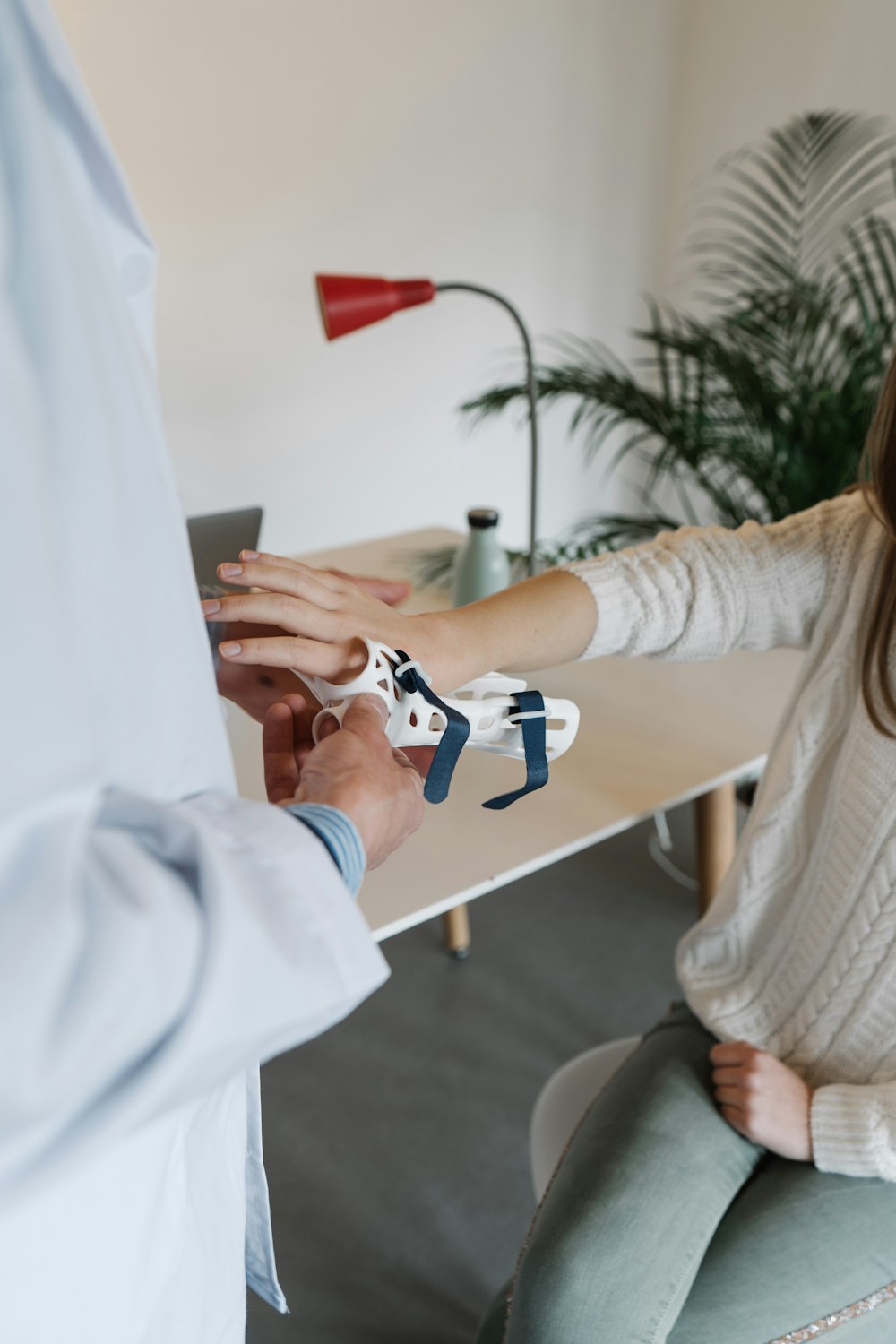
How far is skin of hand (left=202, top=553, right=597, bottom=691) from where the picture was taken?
0.66 m

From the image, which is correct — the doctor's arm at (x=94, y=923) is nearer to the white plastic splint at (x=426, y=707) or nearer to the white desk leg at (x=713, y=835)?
the white plastic splint at (x=426, y=707)

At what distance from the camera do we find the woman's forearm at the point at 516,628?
833 mm

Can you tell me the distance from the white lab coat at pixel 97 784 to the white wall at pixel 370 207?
1.85 m

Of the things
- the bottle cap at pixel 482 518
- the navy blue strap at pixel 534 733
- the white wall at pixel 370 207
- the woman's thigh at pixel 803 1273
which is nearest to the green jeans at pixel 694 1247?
the woman's thigh at pixel 803 1273

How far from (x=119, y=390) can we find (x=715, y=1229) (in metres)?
0.80

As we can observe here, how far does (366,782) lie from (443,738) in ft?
0.36

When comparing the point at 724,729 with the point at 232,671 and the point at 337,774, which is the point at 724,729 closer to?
the point at 232,671

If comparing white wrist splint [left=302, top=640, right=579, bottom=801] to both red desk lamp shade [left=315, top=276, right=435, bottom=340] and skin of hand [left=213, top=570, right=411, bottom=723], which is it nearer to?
skin of hand [left=213, top=570, right=411, bottom=723]

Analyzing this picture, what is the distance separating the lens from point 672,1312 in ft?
2.54

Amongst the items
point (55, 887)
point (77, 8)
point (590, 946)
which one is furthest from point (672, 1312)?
point (77, 8)

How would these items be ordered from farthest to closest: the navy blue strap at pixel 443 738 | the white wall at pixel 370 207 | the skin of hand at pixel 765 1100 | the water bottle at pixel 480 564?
the white wall at pixel 370 207 → the water bottle at pixel 480 564 → the skin of hand at pixel 765 1100 → the navy blue strap at pixel 443 738

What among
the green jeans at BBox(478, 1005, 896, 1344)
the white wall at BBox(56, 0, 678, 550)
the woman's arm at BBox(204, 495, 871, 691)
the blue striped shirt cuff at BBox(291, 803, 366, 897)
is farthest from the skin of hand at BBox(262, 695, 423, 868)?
the white wall at BBox(56, 0, 678, 550)

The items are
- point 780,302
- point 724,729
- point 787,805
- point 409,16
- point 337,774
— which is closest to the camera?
point 337,774

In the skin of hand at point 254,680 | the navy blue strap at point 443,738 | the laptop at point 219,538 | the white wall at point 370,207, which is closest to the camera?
the navy blue strap at point 443,738
